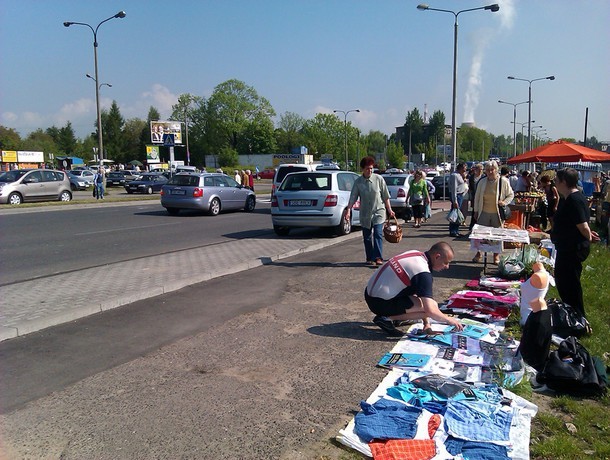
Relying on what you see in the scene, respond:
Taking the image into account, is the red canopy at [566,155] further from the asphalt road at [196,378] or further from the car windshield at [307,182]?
the asphalt road at [196,378]

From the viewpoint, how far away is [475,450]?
335cm

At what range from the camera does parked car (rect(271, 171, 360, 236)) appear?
13.3 metres

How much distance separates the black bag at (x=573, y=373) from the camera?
164 inches

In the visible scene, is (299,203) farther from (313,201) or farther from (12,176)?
(12,176)

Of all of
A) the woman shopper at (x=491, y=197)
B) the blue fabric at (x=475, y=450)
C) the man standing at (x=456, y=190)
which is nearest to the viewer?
the blue fabric at (x=475, y=450)

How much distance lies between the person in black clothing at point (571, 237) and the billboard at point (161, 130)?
2406 inches

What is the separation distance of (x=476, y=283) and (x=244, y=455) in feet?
18.2

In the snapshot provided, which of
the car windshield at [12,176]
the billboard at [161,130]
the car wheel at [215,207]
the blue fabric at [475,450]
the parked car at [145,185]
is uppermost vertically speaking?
the billboard at [161,130]

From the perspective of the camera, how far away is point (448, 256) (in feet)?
17.5

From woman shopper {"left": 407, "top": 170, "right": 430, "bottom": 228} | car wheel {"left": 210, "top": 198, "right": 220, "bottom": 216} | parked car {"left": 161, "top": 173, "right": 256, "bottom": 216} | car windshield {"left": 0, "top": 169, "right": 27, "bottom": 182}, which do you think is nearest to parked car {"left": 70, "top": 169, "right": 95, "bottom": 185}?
car windshield {"left": 0, "top": 169, "right": 27, "bottom": 182}

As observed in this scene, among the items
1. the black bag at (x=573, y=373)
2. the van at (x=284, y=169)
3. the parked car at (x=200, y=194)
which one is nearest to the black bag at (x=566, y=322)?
the black bag at (x=573, y=373)

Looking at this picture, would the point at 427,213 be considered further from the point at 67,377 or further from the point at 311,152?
the point at 311,152

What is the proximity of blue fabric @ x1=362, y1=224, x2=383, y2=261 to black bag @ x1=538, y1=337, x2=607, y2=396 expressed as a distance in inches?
199

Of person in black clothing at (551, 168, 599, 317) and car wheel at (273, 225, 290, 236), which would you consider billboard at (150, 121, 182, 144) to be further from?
person in black clothing at (551, 168, 599, 317)
